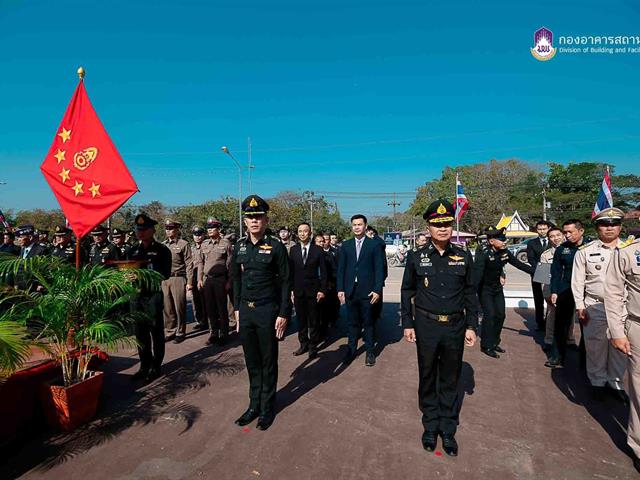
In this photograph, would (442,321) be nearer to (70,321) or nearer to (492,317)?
(492,317)

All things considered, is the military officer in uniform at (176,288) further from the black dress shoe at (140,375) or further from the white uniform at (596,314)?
the white uniform at (596,314)

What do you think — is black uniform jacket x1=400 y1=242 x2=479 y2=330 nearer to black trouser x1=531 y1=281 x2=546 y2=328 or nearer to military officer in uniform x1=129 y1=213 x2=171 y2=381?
military officer in uniform x1=129 y1=213 x2=171 y2=381

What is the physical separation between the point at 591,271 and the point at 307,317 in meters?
3.66

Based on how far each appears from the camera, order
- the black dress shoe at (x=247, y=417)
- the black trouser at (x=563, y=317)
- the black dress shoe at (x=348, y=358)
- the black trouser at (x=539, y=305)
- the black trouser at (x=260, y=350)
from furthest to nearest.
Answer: the black trouser at (x=539, y=305) → the black dress shoe at (x=348, y=358) → the black trouser at (x=563, y=317) → the black trouser at (x=260, y=350) → the black dress shoe at (x=247, y=417)

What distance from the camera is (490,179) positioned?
48.8 meters

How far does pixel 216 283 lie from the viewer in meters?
5.86

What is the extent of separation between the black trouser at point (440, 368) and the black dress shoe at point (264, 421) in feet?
4.32

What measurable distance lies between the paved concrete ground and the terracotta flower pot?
12 cm

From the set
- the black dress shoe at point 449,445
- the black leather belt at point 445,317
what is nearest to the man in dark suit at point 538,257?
the black leather belt at point 445,317

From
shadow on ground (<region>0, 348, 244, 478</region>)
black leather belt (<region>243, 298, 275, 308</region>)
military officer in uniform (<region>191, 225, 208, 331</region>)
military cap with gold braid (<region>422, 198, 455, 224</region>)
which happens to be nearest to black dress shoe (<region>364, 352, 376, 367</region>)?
shadow on ground (<region>0, 348, 244, 478</region>)

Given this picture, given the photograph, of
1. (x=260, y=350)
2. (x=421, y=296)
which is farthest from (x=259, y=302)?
(x=421, y=296)

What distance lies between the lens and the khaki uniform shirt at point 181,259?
6.08 m

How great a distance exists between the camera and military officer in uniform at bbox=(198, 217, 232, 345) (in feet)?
18.9

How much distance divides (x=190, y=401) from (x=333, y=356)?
6.93 ft
